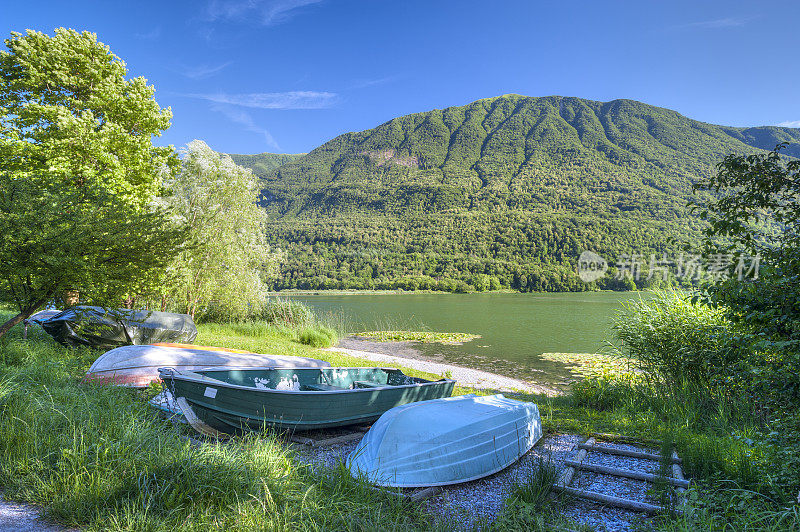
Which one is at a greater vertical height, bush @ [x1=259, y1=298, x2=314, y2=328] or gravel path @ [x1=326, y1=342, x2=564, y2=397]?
bush @ [x1=259, y1=298, x2=314, y2=328]

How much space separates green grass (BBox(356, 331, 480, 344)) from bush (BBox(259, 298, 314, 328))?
525cm

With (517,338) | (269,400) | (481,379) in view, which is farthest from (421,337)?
(269,400)

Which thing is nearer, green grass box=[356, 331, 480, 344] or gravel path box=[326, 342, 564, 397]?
gravel path box=[326, 342, 564, 397]

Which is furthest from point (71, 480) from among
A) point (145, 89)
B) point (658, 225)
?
point (658, 225)

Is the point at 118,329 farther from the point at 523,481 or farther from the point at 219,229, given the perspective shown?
the point at 523,481

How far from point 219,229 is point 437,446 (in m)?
18.1

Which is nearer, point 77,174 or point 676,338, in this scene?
point 676,338

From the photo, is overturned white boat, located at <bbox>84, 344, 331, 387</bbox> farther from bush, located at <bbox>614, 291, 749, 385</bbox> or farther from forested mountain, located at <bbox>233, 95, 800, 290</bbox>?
forested mountain, located at <bbox>233, 95, 800, 290</bbox>

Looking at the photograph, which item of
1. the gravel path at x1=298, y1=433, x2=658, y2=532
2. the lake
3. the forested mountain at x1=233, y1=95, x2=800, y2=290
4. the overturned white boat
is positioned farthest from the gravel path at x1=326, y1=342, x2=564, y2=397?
the forested mountain at x1=233, y1=95, x2=800, y2=290

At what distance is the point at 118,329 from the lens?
1213 cm

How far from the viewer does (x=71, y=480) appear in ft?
11.6

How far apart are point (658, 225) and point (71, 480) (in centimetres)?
12241

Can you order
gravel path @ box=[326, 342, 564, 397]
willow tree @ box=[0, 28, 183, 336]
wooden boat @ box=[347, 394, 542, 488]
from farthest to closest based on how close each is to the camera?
1. gravel path @ box=[326, 342, 564, 397]
2. willow tree @ box=[0, 28, 183, 336]
3. wooden boat @ box=[347, 394, 542, 488]

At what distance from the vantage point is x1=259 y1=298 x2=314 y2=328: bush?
22.5m
